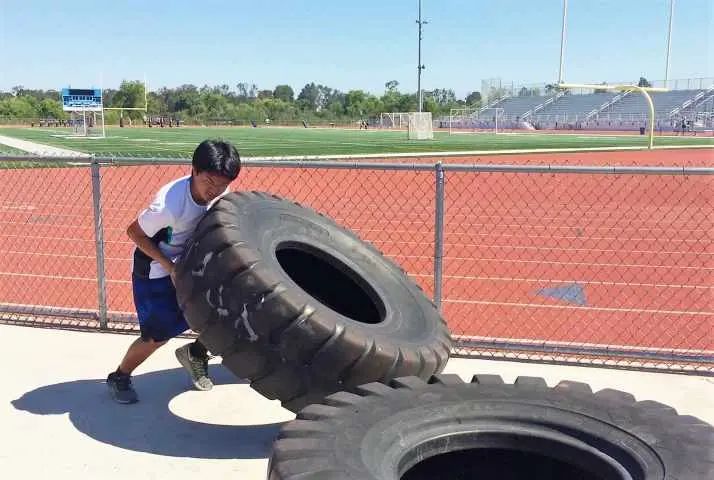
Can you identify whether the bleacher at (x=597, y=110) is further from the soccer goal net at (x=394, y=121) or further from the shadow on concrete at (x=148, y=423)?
the shadow on concrete at (x=148, y=423)

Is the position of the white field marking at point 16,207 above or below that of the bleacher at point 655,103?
below

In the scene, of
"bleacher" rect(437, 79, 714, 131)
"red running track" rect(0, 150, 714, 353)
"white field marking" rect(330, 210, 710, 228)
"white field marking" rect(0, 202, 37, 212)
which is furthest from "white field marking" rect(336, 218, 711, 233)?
"bleacher" rect(437, 79, 714, 131)

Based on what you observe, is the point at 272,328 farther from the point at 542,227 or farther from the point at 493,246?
the point at 542,227

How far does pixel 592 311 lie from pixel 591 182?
424 inches

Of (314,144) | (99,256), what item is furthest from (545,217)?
(314,144)

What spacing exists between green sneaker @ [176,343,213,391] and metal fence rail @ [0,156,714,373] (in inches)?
66.3

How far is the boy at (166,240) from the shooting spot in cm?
403

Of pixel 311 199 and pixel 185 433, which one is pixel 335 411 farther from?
pixel 311 199

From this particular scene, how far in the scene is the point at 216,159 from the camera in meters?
3.96

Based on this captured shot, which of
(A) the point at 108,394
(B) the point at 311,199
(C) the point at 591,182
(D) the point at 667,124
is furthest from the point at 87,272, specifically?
(D) the point at 667,124

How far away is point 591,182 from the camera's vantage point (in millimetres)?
17438

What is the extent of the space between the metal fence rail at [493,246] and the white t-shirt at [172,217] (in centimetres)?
178

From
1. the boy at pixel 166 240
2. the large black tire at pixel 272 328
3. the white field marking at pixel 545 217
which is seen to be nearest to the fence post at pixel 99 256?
the boy at pixel 166 240

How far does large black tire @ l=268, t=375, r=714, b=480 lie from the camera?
2.53m
